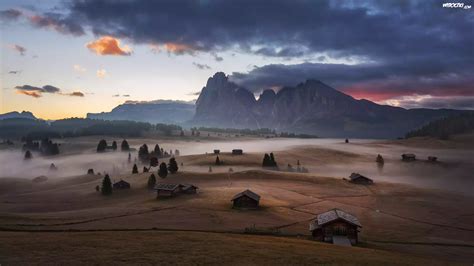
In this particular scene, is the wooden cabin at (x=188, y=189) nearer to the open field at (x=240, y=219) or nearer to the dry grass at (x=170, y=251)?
the open field at (x=240, y=219)

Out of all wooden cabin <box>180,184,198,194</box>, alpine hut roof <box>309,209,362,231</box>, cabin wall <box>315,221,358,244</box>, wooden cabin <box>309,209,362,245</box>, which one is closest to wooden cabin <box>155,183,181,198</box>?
wooden cabin <box>180,184,198,194</box>

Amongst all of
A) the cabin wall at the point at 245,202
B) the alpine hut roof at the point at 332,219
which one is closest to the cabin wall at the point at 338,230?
the alpine hut roof at the point at 332,219

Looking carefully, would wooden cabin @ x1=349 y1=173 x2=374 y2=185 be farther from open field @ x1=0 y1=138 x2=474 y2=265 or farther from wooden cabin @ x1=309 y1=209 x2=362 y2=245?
wooden cabin @ x1=309 y1=209 x2=362 y2=245

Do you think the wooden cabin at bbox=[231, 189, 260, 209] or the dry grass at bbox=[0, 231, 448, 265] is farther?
the wooden cabin at bbox=[231, 189, 260, 209]

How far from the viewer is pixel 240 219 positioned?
63.4 meters

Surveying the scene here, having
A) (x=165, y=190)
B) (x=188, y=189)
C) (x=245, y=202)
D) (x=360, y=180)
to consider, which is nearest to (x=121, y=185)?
(x=165, y=190)

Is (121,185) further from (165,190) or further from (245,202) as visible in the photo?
(245,202)

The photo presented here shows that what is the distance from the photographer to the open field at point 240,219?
37.5m

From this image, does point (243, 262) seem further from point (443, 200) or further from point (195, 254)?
point (443, 200)

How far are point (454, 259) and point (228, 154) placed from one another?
435ft

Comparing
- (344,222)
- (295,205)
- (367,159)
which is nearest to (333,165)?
(367,159)

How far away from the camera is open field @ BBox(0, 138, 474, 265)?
123 ft

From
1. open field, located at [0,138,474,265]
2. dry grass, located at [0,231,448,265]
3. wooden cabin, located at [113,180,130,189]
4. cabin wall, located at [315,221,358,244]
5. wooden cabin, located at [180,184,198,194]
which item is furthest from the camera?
wooden cabin, located at [113,180,130,189]

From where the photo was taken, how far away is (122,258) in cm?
3309
